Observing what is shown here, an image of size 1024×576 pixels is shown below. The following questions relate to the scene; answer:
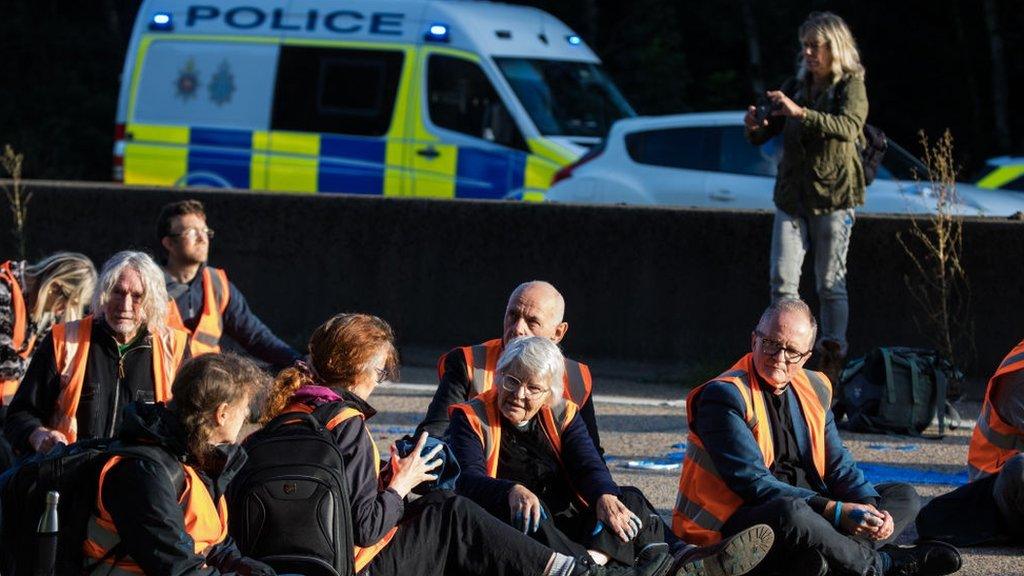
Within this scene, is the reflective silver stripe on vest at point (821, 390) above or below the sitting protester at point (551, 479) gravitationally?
above

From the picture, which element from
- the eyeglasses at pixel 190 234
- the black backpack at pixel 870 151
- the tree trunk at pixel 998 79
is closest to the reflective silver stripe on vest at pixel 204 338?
the eyeglasses at pixel 190 234

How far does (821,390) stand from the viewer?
6.05 meters

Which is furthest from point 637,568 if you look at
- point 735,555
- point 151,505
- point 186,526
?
point 151,505

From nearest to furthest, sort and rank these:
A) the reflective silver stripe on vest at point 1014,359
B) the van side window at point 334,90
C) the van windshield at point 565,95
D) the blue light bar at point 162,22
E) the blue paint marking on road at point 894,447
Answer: the reflective silver stripe on vest at point 1014,359 → the blue paint marking on road at point 894,447 → the van windshield at point 565,95 → the van side window at point 334,90 → the blue light bar at point 162,22

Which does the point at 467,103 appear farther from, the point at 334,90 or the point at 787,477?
the point at 787,477

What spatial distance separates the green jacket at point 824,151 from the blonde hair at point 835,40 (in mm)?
58

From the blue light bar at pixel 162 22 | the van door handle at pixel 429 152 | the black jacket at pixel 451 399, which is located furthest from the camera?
the blue light bar at pixel 162 22

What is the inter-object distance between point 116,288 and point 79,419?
0.48 m

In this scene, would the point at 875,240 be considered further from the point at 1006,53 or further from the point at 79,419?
the point at 1006,53

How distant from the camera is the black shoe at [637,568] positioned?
5414 mm

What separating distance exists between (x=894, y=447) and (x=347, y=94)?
866 cm

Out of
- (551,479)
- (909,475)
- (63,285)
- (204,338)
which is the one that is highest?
(63,285)

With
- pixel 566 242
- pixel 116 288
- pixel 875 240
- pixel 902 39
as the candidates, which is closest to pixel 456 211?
pixel 566 242

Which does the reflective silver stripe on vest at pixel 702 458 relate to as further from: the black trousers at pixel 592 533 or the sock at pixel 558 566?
the sock at pixel 558 566
